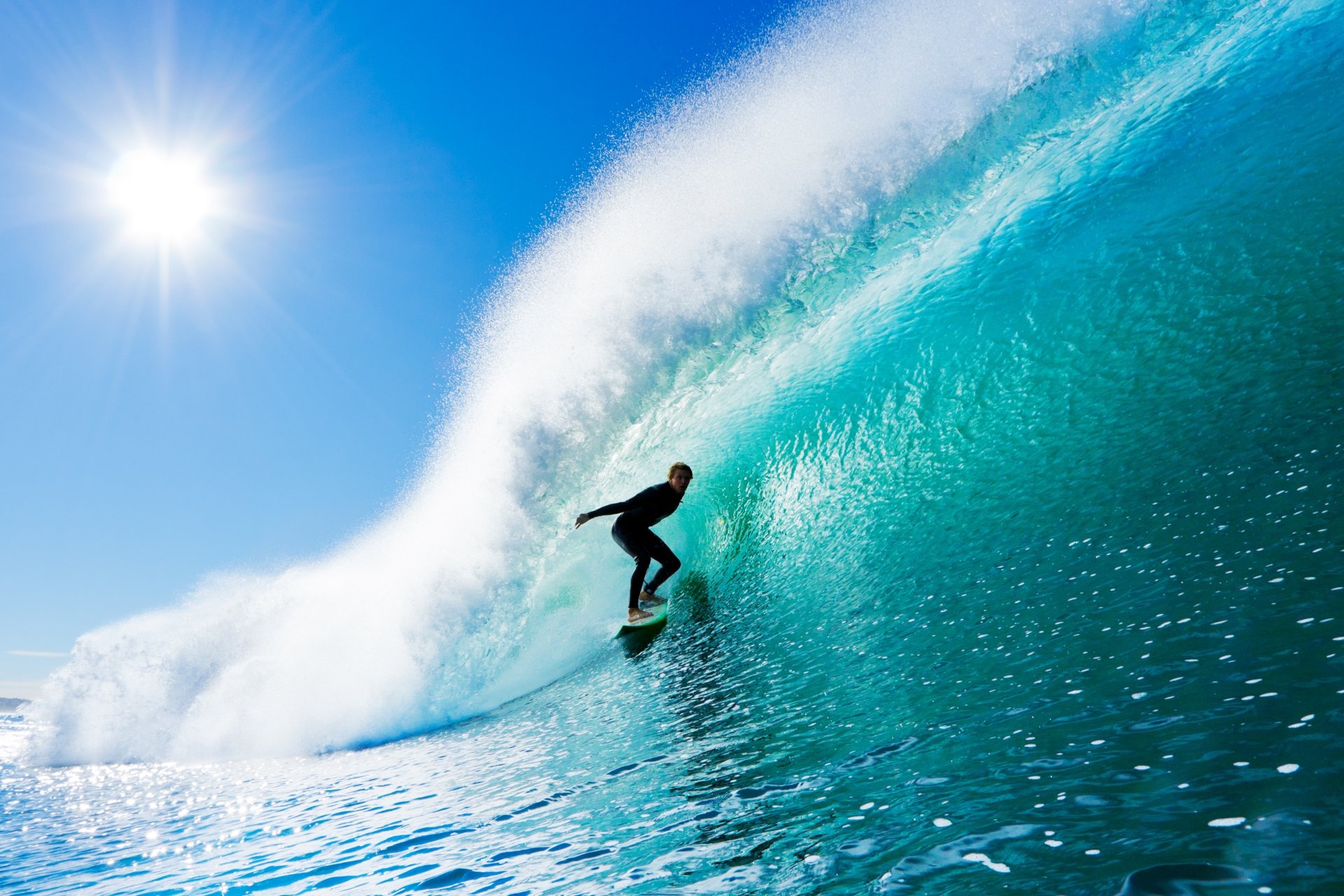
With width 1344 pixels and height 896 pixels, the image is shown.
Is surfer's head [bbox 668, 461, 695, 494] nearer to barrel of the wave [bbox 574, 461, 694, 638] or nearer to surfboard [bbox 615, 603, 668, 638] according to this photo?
barrel of the wave [bbox 574, 461, 694, 638]

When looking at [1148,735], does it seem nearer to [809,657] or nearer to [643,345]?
[809,657]

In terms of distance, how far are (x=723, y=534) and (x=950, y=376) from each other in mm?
2849

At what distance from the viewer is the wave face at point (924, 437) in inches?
113

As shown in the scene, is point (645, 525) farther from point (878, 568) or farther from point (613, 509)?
point (878, 568)

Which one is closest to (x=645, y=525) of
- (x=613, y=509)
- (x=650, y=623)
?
(x=613, y=509)

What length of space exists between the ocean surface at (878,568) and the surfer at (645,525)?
1.70 feet

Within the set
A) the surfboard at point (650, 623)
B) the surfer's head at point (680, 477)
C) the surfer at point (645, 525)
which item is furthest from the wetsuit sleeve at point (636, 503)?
the surfboard at point (650, 623)

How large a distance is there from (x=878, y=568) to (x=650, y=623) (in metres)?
2.75

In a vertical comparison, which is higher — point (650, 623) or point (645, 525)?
point (645, 525)

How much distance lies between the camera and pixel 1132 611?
2.62 meters

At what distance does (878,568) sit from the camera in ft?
15.5

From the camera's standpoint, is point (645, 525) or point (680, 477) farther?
point (645, 525)

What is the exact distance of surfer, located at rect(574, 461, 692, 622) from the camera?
6.66 meters

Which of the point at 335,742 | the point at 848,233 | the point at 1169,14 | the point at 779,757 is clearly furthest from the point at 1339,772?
the point at 1169,14
